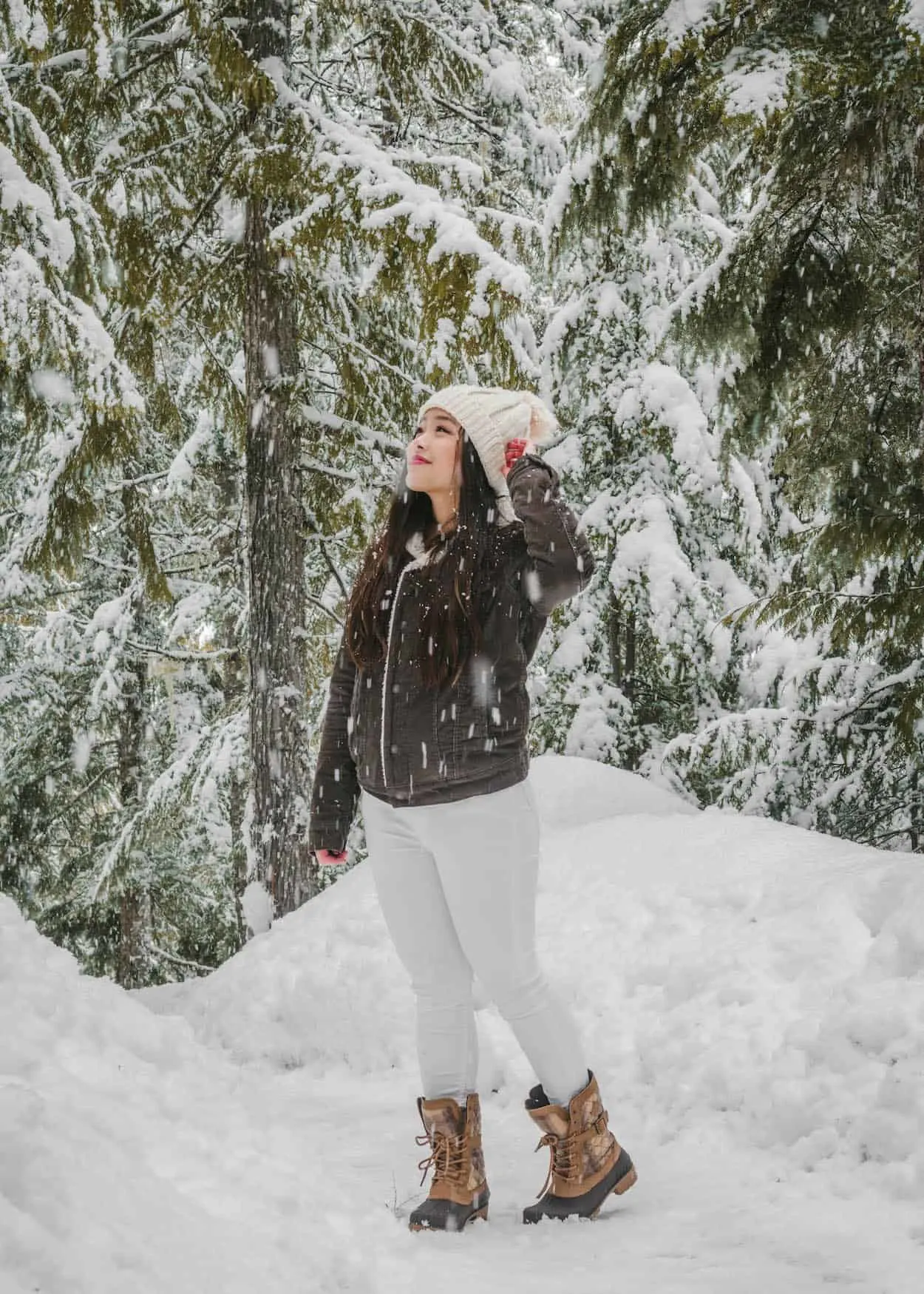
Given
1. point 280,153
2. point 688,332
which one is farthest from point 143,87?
point 688,332

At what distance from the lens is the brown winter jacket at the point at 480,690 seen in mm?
2875

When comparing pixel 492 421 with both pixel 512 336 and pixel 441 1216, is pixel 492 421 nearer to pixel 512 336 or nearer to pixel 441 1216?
pixel 441 1216

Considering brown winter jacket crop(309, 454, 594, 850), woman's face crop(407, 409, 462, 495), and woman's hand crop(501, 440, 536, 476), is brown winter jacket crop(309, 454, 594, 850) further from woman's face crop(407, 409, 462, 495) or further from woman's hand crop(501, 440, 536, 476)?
woman's face crop(407, 409, 462, 495)

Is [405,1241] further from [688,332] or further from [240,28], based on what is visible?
[240,28]

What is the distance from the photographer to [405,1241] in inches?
105

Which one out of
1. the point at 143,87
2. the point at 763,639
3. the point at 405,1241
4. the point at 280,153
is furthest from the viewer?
the point at 763,639

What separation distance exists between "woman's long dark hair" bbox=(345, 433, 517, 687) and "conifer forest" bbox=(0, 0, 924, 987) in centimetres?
216

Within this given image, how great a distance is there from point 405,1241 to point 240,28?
744cm

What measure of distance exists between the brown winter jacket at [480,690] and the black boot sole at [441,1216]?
3.70 feet

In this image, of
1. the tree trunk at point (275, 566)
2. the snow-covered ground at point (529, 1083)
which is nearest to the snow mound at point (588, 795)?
the snow-covered ground at point (529, 1083)

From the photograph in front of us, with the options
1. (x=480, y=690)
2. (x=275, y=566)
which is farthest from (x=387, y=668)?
(x=275, y=566)

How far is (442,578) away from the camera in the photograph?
3.03 m

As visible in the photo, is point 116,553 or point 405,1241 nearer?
point 405,1241

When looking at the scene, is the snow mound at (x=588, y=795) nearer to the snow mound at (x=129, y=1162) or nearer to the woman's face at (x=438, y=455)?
the snow mound at (x=129, y=1162)
